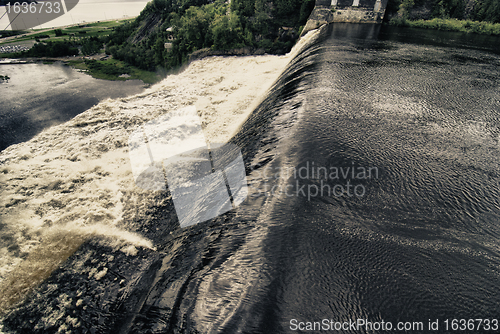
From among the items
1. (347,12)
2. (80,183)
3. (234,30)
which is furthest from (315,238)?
(234,30)

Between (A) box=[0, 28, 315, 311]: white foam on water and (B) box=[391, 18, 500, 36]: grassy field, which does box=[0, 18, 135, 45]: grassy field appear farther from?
(B) box=[391, 18, 500, 36]: grassy field

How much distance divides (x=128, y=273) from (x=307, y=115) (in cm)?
633

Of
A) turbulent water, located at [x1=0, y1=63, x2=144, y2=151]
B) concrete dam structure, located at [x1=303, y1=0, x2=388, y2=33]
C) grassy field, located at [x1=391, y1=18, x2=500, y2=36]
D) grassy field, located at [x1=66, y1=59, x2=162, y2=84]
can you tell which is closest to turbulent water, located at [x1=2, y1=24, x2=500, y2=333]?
turbulent water, located at [x1=0, y1=63, x2=144, y2=151]

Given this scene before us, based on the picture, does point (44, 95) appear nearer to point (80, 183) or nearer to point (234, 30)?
point (234, 30)

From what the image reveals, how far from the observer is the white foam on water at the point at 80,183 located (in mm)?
5780

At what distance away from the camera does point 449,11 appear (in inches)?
883

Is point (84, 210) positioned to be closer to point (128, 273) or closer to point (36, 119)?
point (128, 273)

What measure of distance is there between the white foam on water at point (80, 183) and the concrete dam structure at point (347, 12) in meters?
14.6

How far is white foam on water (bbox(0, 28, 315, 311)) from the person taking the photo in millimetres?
5780

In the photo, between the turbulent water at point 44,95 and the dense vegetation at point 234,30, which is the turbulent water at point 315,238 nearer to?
the turbulent water at point 44,95

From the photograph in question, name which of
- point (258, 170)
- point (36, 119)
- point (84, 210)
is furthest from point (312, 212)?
point (36, 119)

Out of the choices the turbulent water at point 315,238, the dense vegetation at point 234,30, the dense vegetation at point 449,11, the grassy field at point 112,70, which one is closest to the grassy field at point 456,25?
the dense vegetation at point 449,11

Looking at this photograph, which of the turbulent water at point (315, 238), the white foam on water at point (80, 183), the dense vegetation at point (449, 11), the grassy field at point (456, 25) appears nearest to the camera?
the turbulent water at point (315, 238)

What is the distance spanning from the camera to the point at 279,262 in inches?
150
